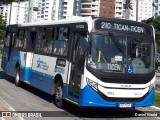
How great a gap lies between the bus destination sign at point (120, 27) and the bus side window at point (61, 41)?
1709 mm

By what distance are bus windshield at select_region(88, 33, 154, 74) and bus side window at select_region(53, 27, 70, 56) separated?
1.74 metres

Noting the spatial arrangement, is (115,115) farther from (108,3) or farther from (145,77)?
(108,3)

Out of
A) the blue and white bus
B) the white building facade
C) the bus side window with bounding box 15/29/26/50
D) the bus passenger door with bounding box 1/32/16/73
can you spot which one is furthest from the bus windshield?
the white building facade

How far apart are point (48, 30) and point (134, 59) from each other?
14.2ft

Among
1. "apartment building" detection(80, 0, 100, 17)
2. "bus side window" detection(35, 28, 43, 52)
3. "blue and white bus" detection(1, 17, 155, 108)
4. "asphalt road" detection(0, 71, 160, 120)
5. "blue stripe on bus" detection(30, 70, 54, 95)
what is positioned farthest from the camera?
"apartment building" detection(80, 0, 100, 17)

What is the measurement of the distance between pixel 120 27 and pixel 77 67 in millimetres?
1703

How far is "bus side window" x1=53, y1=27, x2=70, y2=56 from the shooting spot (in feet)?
38.5

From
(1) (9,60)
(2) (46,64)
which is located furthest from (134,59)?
(1) (9,60)

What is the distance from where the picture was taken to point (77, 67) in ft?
34.8

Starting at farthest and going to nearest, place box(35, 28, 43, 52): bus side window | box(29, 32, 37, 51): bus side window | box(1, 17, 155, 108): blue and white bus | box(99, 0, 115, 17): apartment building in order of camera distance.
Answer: box(99, 0, 115, 17): apartment building, box(29, 32, 37, 51): bus side window, box(35, 28, 43, 52): bus side window, box(1, 17, 155, 108): blue and white bus

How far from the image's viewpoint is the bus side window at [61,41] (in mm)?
11727

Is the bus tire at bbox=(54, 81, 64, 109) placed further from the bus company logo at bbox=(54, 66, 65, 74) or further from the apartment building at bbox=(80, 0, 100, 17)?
the apartment building at bbox=(80, 0, 100, 17)

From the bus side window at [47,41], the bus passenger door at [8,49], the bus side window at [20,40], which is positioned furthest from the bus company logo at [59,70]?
the bus passenger door at [8,49]

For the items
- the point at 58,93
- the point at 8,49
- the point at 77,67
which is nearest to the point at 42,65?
the point at 58,93
